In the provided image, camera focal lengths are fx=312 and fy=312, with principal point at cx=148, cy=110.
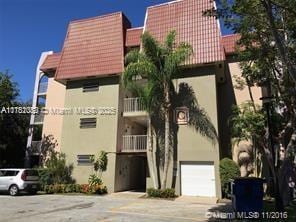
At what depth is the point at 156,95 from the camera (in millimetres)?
19062

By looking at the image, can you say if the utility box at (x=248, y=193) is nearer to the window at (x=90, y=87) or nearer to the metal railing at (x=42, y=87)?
the window at (x=90, y=87)

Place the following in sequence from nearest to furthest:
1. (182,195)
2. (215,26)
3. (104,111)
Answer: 1. (182,195)
2. (215,26)
3. (104,111)

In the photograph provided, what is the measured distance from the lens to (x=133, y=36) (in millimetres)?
22500

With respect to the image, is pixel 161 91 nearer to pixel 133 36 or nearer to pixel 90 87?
pixel 133 36

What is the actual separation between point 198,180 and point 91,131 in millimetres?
7997

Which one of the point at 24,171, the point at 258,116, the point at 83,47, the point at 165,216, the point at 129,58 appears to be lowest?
the point at 165,216

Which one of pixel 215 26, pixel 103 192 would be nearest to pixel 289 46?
pixel 215 26

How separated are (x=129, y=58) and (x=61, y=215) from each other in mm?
10662

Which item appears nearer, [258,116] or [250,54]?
[250,54]

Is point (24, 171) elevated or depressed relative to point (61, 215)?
elevated

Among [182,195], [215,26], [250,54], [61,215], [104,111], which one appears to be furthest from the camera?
[104,111]

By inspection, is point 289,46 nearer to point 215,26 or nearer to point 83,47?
point 215,26

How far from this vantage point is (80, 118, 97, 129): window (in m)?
21.6

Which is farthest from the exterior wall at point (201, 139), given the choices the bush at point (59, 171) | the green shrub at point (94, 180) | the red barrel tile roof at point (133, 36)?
the bush at point (59, 171)
